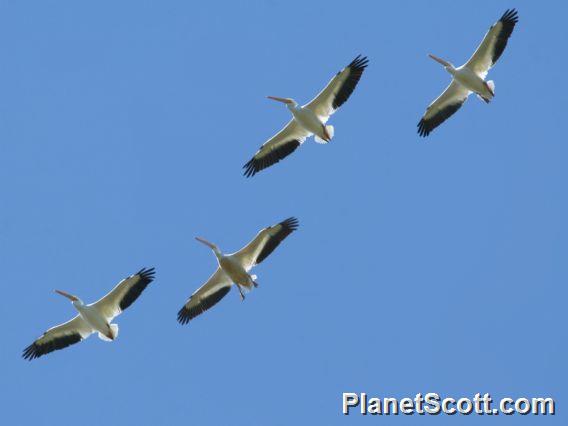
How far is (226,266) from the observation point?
63.3 ft

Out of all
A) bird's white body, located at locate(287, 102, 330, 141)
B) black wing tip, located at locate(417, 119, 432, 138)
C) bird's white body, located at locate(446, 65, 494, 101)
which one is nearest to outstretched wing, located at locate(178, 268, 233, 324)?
bird's white body, located at locate(287, 102, 330, 141)

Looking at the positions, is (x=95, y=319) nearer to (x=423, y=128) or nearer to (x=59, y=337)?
(x=59, y=337)

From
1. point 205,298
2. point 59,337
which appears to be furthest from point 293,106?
point 59,337

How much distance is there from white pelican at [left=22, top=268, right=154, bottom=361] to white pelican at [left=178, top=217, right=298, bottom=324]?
1.31 m

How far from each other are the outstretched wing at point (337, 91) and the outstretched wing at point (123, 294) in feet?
16.0

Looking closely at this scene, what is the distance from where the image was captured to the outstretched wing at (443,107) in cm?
2134

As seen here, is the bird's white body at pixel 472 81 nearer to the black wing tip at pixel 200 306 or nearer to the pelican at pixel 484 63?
the pelican at pixel 484 63

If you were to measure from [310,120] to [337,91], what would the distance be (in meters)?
0.81

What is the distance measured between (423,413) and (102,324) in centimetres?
682

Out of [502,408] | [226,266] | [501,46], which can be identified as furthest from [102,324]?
[501,46]

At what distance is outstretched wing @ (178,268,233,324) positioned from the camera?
779 inches

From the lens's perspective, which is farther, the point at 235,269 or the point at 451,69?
the point at 451,69

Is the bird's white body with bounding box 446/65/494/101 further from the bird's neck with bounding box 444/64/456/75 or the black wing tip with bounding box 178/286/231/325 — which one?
the black wing tip with bounding box 178/286/231/325

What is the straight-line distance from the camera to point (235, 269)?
19.2 meters
